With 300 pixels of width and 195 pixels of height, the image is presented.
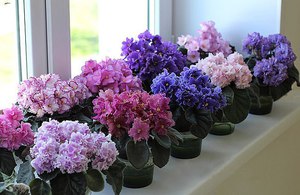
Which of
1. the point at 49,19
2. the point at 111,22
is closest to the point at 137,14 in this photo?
the point at 111,22

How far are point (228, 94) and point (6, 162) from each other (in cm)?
70

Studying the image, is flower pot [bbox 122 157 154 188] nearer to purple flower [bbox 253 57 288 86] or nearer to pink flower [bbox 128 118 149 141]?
pink flower [bbox 128 118 149 141]

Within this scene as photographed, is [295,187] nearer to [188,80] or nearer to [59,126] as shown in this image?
[188,80]

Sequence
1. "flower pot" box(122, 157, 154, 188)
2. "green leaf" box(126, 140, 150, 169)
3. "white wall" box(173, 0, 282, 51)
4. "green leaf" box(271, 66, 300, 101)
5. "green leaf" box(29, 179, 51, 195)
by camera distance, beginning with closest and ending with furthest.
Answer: "green leaf" box(29, 179, 51, 195)
"green leaf" box(126, 140, 150, 169)
"flower pot" box(122, 157, 154, 188)
"green leaf" box(271, 66, 300, 101)
"white wall" box(173, 0, 282, 51)

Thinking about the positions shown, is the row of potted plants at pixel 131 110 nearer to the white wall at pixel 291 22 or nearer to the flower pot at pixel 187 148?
the flower pot at pixel 187 148

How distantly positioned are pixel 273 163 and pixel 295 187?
0.29 meters

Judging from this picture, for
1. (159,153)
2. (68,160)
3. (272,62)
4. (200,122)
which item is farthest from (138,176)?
(272,62)

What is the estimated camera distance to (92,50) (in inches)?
60.4

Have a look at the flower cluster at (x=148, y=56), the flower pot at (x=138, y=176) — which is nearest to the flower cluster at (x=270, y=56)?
the flower cluster at (x=148, y=56)

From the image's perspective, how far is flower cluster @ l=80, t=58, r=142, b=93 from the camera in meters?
1.21

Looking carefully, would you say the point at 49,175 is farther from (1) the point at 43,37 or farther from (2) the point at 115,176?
(1) the point at 43,37

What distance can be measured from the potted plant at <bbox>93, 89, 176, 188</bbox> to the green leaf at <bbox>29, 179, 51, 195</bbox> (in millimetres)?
204

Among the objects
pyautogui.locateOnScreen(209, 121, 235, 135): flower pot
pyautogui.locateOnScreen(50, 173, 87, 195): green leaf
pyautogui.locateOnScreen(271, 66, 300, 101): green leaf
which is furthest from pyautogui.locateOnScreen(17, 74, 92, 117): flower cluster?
pyautogui.locateOnScreen(271, 66, 300, 101): green leaf

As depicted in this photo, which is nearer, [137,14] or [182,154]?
[182,154]
